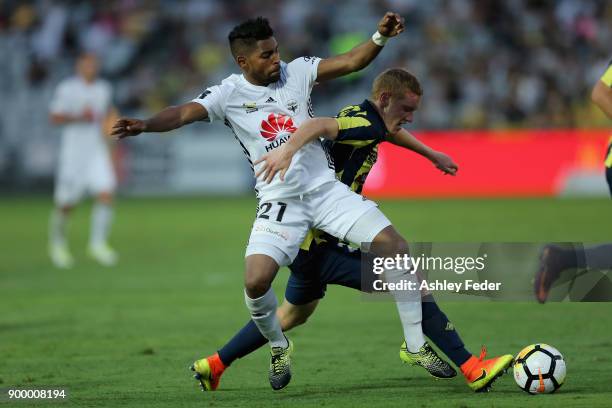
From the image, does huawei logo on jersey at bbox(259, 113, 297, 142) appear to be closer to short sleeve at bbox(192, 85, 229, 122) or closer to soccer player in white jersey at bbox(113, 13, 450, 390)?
soccer player in white jersey at bbox(113, 13, 450, 390)

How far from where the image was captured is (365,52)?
6.99m

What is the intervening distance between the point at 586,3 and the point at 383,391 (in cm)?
2161

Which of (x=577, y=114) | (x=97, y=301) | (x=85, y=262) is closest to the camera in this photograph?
(x=97, y=301)

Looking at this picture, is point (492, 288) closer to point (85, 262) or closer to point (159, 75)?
point (85, 262)

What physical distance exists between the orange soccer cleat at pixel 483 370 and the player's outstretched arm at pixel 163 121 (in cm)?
220

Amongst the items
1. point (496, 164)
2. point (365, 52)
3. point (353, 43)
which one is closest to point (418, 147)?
point (365, 52)

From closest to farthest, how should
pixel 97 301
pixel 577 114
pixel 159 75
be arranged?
1. pixel 97 301
2. pixel 577 114
3. pixel 159 75

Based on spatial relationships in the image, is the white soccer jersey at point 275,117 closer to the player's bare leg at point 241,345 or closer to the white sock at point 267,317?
the white sock at point 267,317

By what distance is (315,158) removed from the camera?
705 centimetres

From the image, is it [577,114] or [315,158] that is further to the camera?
[577,114]

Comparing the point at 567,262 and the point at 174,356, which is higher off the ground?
the point at 567,262

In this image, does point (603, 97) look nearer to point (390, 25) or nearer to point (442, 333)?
point (390, 25)

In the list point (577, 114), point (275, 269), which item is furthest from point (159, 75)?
point (275, 269)

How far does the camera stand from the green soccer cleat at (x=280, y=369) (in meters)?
6.82
